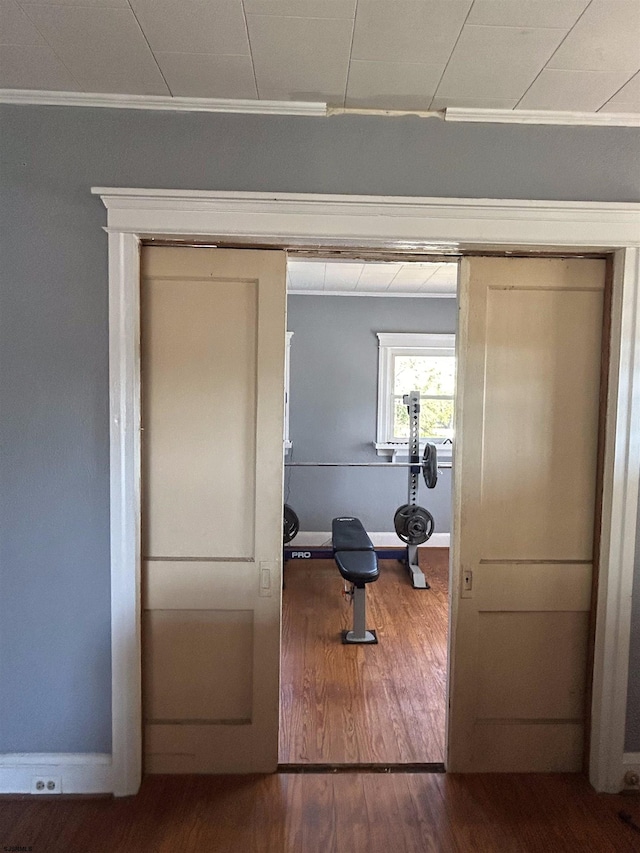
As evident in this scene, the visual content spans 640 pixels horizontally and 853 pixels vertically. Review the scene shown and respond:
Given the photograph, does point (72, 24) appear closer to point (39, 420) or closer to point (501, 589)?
point (39, 420)

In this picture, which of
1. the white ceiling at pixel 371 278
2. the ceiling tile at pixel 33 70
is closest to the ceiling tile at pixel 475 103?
the ceiling tile at pixel 33 70

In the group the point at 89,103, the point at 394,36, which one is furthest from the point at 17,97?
the point at 394,36

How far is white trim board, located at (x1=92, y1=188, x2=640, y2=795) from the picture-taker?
6.14 feet

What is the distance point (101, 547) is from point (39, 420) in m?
0.53

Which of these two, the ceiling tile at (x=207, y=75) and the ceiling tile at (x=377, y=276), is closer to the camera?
the ceiling tile at (x=207, y=75)

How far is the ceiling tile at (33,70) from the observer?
5.25 feet

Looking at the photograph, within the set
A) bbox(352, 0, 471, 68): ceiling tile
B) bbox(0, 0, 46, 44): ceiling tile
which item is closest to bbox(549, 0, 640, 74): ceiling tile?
bbox(352, 0, 471, 68): ceiling tile

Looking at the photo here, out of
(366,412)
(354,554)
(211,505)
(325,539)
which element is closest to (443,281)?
(366,412)

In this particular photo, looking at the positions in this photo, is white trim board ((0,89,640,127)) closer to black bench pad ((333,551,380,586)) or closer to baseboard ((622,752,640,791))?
baseboard ((622,752,640,791))

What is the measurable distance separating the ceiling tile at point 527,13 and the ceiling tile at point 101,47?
3.11 ft

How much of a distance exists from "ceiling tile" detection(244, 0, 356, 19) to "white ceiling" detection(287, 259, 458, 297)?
223 cm

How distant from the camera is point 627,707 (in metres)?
2.06

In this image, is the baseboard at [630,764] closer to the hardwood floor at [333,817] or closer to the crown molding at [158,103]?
the hardwood floor at [333,817]

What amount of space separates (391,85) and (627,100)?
0.83 m
